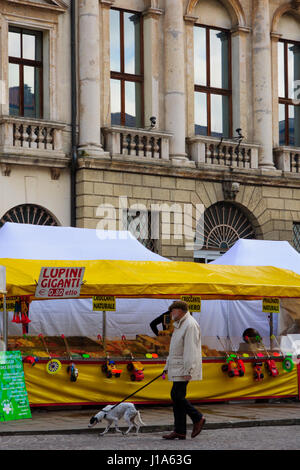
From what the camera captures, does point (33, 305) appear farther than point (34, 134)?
No

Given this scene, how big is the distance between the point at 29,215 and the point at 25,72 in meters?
3.27

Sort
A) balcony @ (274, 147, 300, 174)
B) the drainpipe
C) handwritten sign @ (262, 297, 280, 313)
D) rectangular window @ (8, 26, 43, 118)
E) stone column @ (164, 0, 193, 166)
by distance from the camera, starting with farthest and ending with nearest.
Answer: balcony @ (274, 147, 300, 174)
stone column @ (164, 0, 193, 166)
the drainpipe
rectangular window @ (8, 26, 43, 118)
handwritten sign @ (262, 297, 280, 313)

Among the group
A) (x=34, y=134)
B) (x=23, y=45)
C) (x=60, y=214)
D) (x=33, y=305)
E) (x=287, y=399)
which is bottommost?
(x=287, y=399)

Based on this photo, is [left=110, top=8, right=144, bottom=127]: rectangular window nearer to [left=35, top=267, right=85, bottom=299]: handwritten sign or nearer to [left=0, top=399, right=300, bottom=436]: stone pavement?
[left=0, top=399, right=300, bottom=436]: stone pavement

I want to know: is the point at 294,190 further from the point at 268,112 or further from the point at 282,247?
the point at 282,247

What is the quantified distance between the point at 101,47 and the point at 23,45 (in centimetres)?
187

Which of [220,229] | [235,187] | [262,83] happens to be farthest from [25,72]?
[262,83]

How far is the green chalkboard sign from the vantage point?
14000 millimetres

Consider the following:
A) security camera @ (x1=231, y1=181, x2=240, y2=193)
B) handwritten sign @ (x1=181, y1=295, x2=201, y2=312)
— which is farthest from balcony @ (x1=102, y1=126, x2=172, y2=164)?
handwritten sign @ (x1=181, y1=295, x2=201, y2=312)

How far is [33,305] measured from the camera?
18.7 meters

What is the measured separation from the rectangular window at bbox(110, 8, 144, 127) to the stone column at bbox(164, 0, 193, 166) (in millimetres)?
666

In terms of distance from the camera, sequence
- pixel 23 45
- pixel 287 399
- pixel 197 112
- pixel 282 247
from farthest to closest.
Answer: pixel 197 112
pixel 23 45
pixel 282 247
pixel 287 399

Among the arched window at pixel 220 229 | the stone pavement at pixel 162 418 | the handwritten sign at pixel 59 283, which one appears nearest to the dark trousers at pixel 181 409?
the stone pavement at pixel 162 418

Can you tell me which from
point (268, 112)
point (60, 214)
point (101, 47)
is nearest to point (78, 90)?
point (101, 47)
